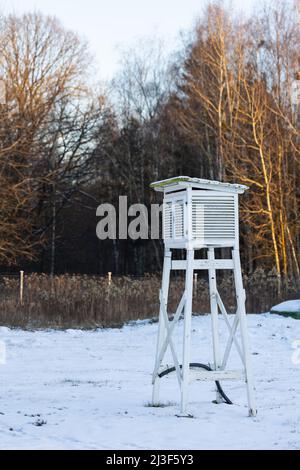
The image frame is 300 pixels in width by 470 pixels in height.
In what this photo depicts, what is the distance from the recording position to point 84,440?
6277 mm

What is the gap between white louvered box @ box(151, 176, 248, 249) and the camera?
7.77 meters

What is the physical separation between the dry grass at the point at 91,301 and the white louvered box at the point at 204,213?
32.8 ft

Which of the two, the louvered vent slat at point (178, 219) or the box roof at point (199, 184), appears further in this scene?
the louvered vent slat at point (178, 219)

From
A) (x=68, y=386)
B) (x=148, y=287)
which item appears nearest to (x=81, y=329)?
(x=148, y=287)

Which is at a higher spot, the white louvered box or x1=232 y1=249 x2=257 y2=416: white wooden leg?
the white louvered box

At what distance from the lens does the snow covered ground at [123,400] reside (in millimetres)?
6387

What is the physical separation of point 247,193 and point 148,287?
34.3ft

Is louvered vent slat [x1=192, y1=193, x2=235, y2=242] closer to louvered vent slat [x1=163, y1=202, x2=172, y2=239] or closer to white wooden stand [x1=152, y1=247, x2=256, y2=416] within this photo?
white wooden stand [x1=152, y1=247, x2=256, y2=416]

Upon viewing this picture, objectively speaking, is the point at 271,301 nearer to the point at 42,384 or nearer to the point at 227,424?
the point at 42,384

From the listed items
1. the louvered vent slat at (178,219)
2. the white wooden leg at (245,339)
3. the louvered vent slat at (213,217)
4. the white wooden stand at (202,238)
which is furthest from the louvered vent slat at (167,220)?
the white wooden leg at (245,339)

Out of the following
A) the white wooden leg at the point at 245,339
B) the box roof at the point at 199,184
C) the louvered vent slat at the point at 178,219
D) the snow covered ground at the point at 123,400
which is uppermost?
the box roof at the point at 199,184

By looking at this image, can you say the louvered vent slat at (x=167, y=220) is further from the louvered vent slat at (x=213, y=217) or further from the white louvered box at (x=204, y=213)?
the louvered vent slat at (x=213, y=217)

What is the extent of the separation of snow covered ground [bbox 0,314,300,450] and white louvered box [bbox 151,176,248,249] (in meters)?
1.82

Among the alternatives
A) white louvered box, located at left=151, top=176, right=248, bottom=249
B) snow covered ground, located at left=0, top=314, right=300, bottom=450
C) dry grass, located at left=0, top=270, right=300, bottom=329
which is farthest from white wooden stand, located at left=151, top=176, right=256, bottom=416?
dry grass, located at left=0, top=270, right=300, bottom=329
